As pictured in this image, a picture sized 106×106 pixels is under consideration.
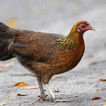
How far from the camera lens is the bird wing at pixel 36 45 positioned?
3.94 metres

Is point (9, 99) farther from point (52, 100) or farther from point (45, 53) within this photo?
point (45, 53)

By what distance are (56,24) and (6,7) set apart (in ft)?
16.3

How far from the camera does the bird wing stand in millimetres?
3941

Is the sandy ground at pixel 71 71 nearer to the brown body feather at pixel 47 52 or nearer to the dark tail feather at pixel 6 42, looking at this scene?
the brown body feather at pixel 47 52

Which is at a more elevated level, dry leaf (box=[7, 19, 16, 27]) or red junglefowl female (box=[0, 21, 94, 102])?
dry leaf (box=[7, 19, 16, 27])

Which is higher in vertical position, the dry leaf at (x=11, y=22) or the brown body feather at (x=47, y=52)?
the dry leaf at (x=11, y=22)

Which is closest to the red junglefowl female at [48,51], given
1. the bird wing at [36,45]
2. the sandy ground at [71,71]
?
the bird wing at [36,45]

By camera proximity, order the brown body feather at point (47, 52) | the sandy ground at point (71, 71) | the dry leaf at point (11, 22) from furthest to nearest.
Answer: the dry leaf at point (11, 22), the sandy ground at point (71, 71), the brown body feather at point (47, 52)

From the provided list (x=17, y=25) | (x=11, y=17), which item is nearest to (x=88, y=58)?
(x=17, y=25)

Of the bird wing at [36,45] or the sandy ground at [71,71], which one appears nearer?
the bird wing at [36,45]

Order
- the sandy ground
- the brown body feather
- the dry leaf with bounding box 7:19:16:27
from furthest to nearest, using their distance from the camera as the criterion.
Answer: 1. the dry leaf with bounding box 7:19:16:27
2. the sandy ground
3. the brown body feather

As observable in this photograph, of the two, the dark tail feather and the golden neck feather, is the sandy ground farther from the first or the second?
the golden neck feather

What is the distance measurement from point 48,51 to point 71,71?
338 centimetres

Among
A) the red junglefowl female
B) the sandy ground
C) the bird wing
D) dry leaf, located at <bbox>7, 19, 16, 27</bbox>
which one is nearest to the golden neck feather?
the red junglefowl female
